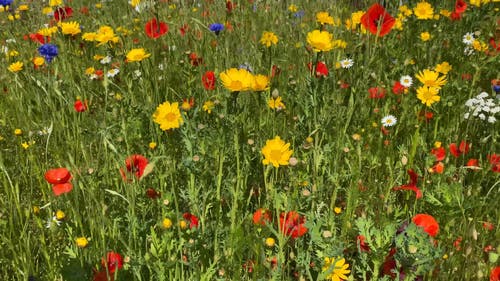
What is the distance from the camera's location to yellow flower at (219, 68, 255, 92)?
1.58m

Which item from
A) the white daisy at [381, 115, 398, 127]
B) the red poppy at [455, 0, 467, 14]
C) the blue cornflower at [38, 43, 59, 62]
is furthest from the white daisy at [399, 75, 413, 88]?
the blue cornflower at [38, 43, 59, 62]

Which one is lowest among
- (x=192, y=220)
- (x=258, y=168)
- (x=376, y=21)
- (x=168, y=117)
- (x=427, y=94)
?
(x=258, y=168)

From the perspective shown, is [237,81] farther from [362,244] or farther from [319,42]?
[362,244]

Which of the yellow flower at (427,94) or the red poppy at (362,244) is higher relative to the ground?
the yellow flower at (427,94)

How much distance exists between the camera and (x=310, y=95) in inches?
75.0

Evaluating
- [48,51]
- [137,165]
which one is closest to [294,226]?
[137,165]

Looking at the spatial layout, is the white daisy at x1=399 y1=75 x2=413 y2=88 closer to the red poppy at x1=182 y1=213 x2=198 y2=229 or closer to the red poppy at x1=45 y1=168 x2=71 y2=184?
the red poppy at x1=182 y1=213 x2=198 y2=229

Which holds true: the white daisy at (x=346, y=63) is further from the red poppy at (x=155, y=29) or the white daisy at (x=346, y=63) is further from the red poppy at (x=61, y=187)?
the red poppy at (x=61, y=187)

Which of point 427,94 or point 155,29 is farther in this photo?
point 155,29

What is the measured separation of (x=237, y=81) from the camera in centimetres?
164

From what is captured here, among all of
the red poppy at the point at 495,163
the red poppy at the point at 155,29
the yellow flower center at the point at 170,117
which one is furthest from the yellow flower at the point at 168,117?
the red poppy at the point at 495,163

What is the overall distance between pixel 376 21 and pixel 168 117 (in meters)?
1.00

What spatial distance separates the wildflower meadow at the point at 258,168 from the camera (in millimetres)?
1366

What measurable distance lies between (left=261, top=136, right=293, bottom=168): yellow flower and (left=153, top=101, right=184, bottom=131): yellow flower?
1.08 ft
